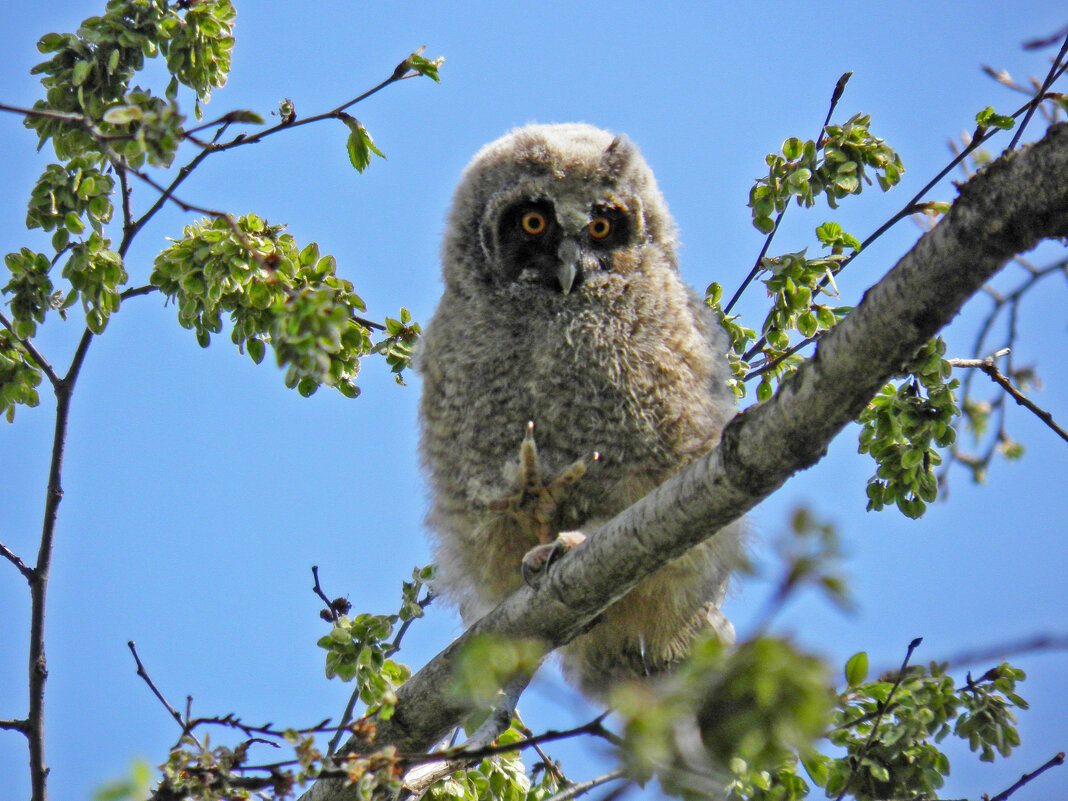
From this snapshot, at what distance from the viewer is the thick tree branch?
169 centimetres

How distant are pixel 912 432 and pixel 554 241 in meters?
1.35

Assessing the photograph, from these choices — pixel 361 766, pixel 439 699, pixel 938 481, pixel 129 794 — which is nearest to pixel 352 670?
pixel 439 699

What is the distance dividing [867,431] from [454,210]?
5.70ft

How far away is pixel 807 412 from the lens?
193 centimetres

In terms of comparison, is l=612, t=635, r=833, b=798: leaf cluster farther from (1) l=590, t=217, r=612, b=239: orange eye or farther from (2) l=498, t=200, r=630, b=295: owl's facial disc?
(1) l=590, t=217, r=612, b=239: orange eye

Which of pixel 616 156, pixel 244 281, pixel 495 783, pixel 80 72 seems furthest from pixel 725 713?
pixel 616 156

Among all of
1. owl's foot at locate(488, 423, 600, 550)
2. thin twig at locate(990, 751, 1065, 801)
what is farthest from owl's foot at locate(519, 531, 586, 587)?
thin twig at locate(990, 751, 1065, 801)

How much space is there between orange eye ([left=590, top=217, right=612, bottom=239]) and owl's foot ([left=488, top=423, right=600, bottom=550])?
0.79 meters

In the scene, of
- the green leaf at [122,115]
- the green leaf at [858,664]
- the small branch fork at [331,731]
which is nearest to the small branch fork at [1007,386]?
the green leaf at [858,664]

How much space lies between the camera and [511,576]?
3.15 metres

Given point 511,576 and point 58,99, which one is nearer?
point 58,99

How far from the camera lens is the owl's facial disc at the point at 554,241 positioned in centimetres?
320

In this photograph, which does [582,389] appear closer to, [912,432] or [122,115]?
[912,432]

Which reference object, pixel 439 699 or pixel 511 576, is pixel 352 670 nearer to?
pixel 439 699
